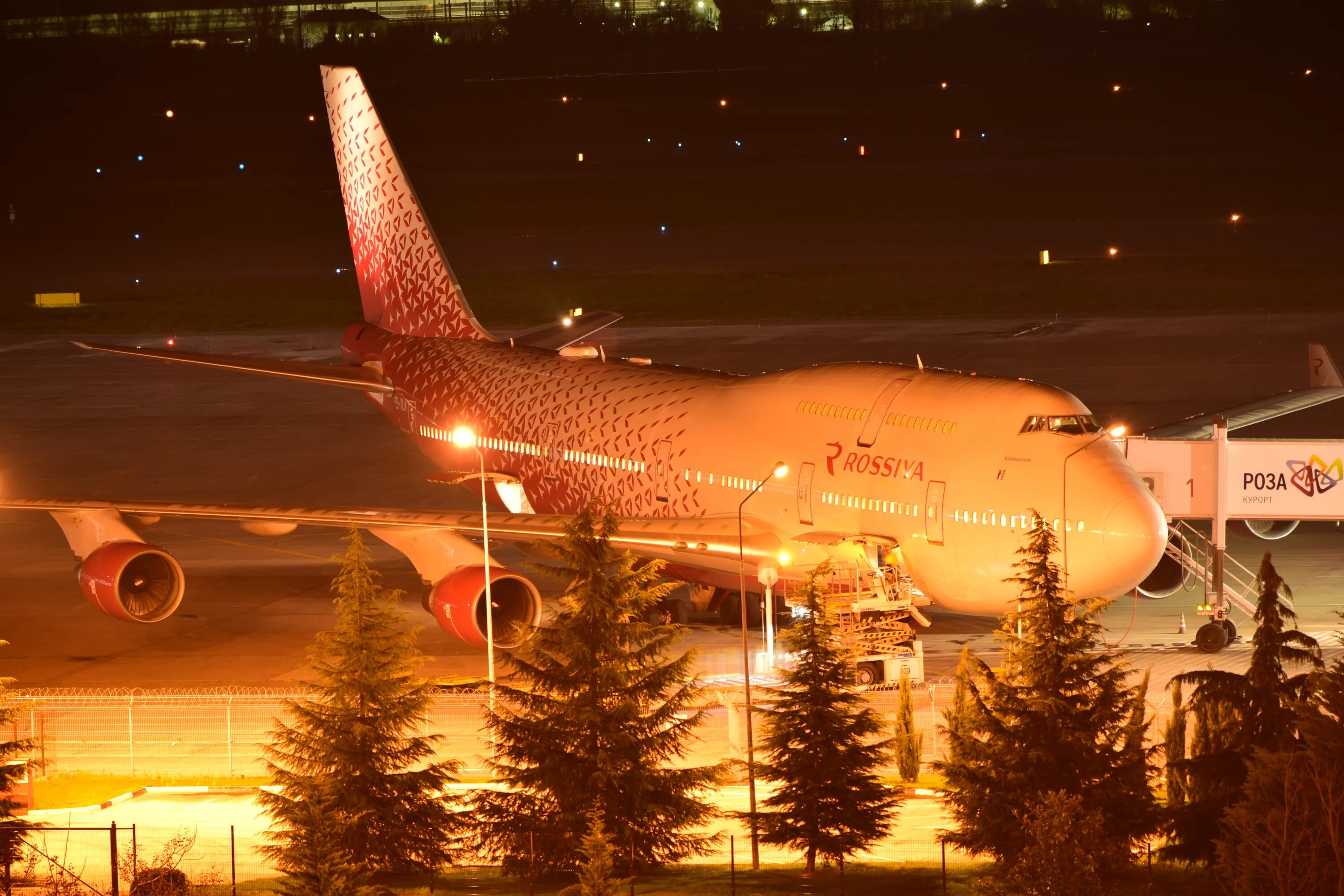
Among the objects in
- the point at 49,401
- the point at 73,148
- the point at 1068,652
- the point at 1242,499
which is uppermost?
the point at 73,148

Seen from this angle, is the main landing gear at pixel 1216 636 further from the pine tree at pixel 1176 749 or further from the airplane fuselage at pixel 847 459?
the pine tree at pixel 1176 749

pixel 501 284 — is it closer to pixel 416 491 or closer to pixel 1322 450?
pixel 416 491

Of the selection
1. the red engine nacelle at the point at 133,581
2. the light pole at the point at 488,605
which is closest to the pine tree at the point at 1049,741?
the light pole at the point at 488,605

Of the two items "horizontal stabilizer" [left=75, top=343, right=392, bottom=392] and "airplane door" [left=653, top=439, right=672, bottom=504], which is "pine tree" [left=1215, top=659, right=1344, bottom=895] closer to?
"airplane door" [left=653, top=439, right=672, bottom=504]

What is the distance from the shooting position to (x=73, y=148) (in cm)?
15638

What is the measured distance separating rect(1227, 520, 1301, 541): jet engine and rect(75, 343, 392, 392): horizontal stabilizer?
21.7 m

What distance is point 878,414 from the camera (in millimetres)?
37250

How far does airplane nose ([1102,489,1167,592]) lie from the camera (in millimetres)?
33281

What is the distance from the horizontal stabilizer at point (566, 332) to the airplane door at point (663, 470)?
1095 centimetres

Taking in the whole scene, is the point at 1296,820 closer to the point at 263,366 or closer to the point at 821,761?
the point at 821,761

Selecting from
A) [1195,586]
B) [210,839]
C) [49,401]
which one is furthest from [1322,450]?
[49,401]

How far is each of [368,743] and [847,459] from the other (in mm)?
12487

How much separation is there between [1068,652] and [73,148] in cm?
14233

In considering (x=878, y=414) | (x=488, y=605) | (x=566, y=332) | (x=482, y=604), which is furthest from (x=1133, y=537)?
(x=566, y=332)
